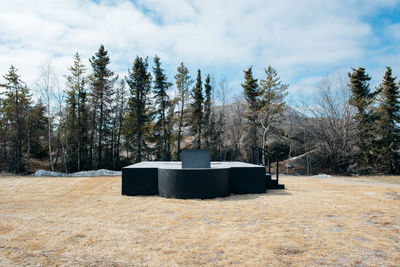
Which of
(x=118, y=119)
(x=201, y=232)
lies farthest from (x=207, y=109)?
(x=201, y=232)

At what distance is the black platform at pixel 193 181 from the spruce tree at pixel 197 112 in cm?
1353

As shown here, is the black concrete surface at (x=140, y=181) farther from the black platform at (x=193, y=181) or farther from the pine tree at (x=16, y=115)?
the pine tree at (x=16, y=115)

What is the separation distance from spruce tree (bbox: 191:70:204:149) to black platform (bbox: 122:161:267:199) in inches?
533

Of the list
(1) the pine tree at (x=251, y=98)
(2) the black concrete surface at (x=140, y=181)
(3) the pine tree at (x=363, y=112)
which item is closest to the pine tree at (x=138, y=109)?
(1) the pine tree at (x=251, y=98)

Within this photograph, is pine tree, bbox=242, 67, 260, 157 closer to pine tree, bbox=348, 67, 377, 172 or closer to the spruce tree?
the spruce tree

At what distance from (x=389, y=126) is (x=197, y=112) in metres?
13.8

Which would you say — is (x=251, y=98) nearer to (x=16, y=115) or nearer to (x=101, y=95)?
(x=101, y=95)

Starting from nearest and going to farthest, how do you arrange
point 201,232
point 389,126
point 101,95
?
point 201,232 → point 389,126 → point 101,95

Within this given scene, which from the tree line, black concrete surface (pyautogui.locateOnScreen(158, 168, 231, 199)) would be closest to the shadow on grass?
black concrete surface (pyautogui.locateOnScreen(158, 168, 231, 199))

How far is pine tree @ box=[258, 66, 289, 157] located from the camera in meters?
18.9

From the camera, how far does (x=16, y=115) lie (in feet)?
54.0

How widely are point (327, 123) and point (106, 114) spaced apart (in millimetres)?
16605

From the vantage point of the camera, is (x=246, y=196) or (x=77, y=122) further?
(x=77, y=122)

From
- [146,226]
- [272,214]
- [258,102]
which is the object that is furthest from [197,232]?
[258,102]
